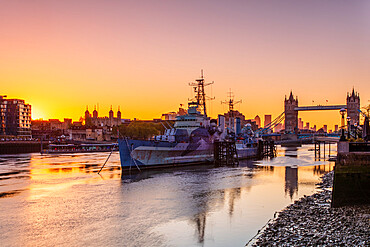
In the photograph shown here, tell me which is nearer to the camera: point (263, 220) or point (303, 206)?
point (263, 220)

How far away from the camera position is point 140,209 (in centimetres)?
1953

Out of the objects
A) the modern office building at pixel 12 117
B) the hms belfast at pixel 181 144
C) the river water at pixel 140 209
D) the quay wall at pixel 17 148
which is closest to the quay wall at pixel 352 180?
the river water at pixel 140 209

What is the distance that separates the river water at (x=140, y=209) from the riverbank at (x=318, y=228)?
134cm

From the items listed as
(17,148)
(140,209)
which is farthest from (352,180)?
(17,148)

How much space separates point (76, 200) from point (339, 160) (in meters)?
15.7

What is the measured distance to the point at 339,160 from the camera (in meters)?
18.0

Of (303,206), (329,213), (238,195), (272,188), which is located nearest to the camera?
(329,213)

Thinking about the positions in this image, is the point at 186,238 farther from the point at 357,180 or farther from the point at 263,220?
the point at 357,180

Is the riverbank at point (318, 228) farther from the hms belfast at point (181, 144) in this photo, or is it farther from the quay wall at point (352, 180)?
the hms belfast at point (181, 144)

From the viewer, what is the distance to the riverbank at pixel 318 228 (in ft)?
39.1

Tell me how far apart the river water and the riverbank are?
4.39ft

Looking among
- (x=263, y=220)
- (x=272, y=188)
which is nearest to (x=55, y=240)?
(x=263, y=220)

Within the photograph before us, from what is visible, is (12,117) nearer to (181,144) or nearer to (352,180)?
(181,144)

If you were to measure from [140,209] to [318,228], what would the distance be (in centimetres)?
985
